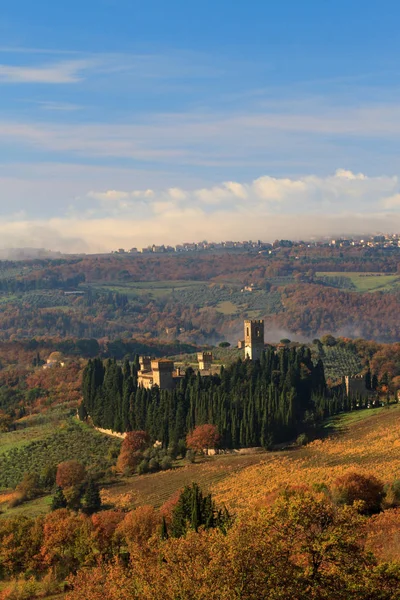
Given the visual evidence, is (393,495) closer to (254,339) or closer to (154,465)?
(154,465)

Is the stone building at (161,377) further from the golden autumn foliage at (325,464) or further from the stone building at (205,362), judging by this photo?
the golden autumn foliage at (325,464)

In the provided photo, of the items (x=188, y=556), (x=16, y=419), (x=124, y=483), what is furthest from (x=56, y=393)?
(x=188, y=556)

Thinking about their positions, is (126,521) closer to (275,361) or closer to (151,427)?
(151,427)

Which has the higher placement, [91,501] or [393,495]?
[393,495]

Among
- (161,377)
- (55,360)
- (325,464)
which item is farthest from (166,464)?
(55,360)

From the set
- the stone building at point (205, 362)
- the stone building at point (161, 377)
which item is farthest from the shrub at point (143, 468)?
the stone building at point (205, 362)

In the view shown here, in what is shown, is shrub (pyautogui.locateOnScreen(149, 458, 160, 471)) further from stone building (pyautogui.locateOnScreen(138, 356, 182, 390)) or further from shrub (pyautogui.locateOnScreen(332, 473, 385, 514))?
shrub (pyautogui.locateOnScreen(332, 473, 385, 514))

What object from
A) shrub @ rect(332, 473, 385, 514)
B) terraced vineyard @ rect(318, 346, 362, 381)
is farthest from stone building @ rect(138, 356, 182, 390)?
shrub @ rect(332, 473, 385, 514)

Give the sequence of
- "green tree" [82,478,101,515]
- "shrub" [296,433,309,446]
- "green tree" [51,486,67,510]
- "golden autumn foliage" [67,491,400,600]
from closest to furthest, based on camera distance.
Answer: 1. "golden autumn foliage" [67,491,400,600]
2. "green tree" [82,478,101,515]
3. "green tree" [51,486,67,510]
4. "shrub" [296,433,309,446]

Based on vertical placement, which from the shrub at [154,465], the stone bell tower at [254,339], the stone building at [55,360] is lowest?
the stone building at [55,360]
